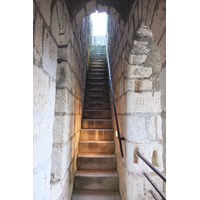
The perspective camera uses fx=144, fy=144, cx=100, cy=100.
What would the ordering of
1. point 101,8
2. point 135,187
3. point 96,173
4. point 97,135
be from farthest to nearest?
point 97,135 < point 96,173 < point 101,8 < point 135,187

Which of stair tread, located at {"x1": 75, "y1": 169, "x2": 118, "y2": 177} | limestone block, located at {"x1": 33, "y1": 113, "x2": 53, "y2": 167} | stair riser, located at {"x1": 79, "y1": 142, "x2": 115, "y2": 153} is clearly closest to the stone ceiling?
limestone block, located at {"x1": 33, "y1": 113, "x2": 53, "y2": 167}

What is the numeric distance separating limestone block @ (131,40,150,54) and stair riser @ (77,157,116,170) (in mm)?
1751

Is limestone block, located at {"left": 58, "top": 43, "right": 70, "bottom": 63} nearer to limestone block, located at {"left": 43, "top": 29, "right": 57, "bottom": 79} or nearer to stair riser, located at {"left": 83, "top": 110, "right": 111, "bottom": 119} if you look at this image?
limestone block, located at {"left": 43, "top": 29, "right": 57, "bottom": 79}

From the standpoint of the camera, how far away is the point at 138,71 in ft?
5.67

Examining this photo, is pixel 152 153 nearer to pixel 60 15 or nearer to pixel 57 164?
pixel 57 164

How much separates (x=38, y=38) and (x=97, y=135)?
2.37 meters

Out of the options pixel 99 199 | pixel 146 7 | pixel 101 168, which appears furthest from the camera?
pixel 101 168

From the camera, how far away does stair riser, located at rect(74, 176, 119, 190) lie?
2152 mm

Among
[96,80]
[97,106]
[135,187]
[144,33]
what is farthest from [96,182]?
[96,80]

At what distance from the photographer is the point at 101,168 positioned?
2418mm

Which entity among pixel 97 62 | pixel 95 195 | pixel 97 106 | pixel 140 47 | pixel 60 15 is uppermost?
pixel 97 62
